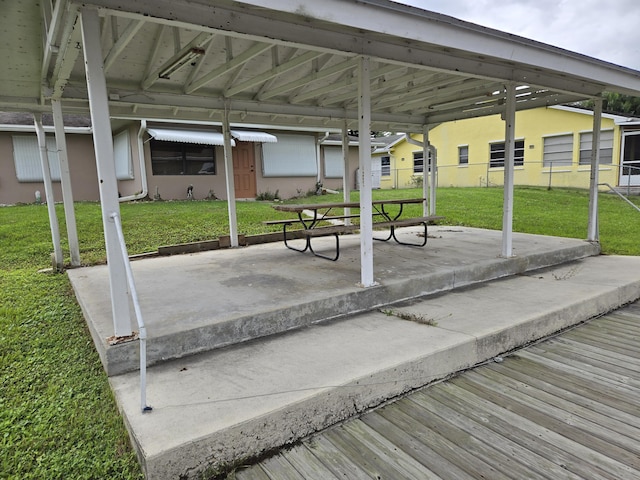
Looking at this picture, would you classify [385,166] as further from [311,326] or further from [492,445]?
[492,445]

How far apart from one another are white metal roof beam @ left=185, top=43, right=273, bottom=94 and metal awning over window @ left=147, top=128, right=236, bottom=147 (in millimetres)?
7202

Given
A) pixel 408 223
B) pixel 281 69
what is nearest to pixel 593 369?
pixel 408 223

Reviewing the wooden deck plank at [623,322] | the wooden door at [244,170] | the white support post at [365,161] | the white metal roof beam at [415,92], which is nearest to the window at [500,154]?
the wooden door at [244,170]

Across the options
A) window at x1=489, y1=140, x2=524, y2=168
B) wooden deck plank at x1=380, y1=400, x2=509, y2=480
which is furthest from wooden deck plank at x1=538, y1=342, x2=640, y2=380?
window at x1=489, y1=140, x2=524, y2=168

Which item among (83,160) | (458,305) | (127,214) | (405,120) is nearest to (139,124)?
(83,160)

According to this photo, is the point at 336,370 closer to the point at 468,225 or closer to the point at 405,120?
the point at 405,120

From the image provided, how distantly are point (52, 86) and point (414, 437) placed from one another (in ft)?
18.2

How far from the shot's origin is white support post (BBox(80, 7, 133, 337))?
102 inches

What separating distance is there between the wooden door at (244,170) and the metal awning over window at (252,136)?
2.13ft

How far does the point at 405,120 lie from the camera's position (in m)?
8.33

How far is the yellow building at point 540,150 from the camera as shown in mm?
16828

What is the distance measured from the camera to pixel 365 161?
3.92m

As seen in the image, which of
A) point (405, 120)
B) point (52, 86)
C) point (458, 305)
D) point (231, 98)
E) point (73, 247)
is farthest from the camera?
point (405, 120)

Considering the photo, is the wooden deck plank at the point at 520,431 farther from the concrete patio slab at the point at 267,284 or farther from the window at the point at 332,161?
the window at the point at 332,161
